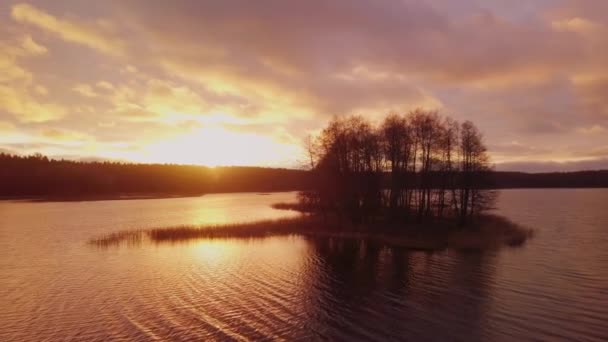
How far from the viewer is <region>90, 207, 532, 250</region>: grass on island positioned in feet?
142

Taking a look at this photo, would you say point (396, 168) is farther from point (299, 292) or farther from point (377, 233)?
point (299, 292)

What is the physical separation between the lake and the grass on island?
11.4 ft

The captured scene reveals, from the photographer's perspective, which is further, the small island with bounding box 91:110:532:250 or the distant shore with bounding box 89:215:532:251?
the small island with bounding box 91:110:532:250

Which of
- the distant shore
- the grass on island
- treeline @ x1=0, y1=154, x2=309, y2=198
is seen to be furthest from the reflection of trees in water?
treeline @ x1=0, y1=154, x2=309, y2=198

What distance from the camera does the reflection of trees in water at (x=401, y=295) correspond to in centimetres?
1823

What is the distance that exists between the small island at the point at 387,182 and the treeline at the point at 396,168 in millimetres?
136

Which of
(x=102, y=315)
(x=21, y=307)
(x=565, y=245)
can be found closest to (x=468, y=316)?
(x=102, y=315)

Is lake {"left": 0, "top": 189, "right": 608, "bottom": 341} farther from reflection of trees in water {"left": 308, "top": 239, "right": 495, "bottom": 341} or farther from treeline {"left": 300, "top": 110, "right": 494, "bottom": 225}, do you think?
treeline {"left": 300, "top": 110, "right": 494, "bottom": 225}

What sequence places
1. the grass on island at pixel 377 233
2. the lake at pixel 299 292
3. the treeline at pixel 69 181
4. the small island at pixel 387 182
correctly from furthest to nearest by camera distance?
1. the treeline at pixel 69 181
2. the small island at pixel 387 182
3. the grass on island at pixel 377 233
4. the lake at pixel 299 292

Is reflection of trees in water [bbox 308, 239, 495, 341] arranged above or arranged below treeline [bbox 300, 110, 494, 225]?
below

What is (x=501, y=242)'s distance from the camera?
43000 mm

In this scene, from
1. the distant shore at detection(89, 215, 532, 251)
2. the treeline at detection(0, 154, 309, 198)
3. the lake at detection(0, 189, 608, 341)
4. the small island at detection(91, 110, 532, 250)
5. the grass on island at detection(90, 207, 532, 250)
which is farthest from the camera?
the treeline at detection(0, 154, 309, 198)

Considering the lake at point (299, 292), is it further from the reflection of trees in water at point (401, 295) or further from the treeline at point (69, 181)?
the treeline at point (69, 181)

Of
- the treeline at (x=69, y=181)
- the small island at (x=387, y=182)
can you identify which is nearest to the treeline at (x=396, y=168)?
the small island at (x=387, y=182)
